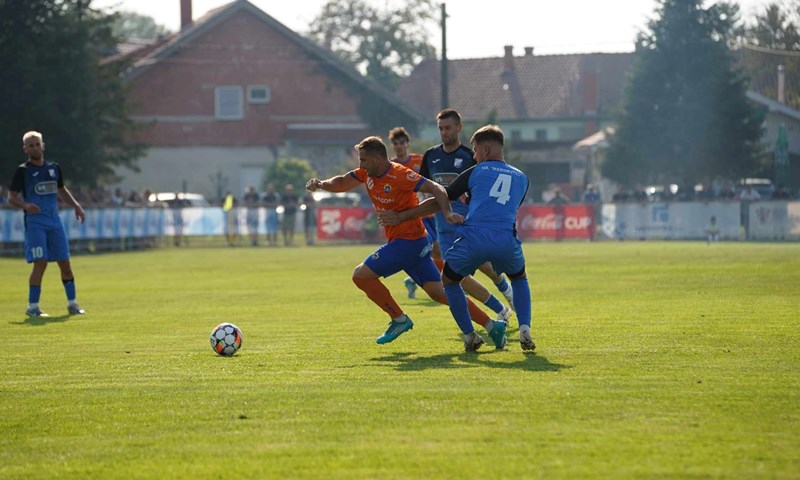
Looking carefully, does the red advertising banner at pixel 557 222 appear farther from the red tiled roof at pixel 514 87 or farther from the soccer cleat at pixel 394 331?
the red tiled roof at pixel 514 87

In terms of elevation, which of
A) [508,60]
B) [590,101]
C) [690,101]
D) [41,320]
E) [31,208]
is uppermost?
[508,60]

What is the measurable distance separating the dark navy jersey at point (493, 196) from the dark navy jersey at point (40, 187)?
7.52 meters

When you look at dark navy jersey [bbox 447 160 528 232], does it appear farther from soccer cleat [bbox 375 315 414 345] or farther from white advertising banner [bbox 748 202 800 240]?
white advertising banner [bbox 748 202 800 240]

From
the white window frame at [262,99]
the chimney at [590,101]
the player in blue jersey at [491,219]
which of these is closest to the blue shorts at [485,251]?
the player in blue jersey at [491,219]

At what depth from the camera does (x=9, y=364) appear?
1079 cm

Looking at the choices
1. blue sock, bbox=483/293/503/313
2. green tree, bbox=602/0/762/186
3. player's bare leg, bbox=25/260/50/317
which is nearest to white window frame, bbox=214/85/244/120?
green tree, bbox=602/0/762/186

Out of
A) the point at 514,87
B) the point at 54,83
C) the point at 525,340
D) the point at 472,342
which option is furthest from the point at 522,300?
the point at 514,87

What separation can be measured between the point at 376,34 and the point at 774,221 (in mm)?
48714

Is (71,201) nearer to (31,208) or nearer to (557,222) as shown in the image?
(31,208)

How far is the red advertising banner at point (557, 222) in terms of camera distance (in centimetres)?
4381

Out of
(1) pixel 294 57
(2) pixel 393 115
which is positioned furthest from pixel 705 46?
(1) pixel 294 57

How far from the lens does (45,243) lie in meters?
16.5

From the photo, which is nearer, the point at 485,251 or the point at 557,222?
the point at 485,251

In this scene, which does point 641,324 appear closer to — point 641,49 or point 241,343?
point 241,343
